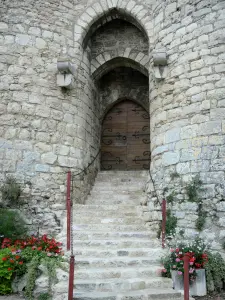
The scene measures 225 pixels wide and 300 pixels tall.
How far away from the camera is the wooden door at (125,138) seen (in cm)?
861

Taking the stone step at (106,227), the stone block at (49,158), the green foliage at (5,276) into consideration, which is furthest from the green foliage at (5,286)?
the stone block at (49,158)

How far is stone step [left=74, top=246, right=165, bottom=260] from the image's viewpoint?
505 centimetres

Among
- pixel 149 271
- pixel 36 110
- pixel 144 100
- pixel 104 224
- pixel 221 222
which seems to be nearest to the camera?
pixel 149 271

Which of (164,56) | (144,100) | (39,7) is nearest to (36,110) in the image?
(39,7)

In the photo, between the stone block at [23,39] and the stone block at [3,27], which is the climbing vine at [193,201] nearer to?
the stone block at [23,39]

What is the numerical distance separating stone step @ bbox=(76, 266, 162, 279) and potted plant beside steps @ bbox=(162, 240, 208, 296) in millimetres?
167

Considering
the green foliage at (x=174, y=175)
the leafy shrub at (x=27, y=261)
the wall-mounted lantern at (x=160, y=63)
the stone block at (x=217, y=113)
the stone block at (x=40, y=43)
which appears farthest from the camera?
the stone block at (x=40, y=43)

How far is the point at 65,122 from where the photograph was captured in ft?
22.3

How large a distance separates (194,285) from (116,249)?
1304mm

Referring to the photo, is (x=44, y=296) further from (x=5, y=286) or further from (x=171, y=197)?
(x=171, y=197)

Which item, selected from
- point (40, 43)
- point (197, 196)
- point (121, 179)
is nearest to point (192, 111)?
point (197, 196)

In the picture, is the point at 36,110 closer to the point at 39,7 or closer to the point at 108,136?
the point at 39,7

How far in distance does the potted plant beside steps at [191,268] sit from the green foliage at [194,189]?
0.83 metres

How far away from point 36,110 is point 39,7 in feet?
7.01
